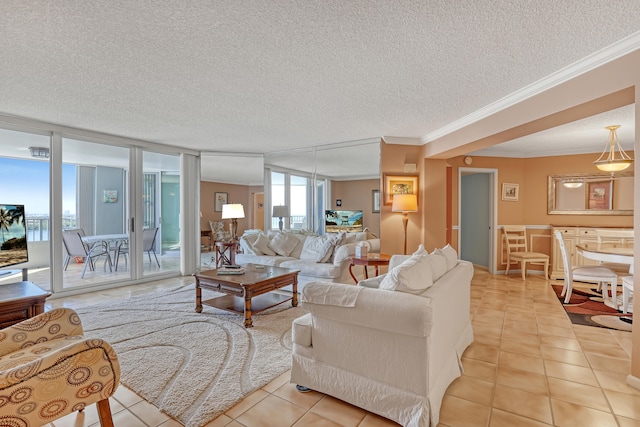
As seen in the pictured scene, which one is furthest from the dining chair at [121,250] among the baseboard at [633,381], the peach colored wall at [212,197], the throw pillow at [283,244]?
the baseboard at [633,381]

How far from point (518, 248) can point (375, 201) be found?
10.4 ft

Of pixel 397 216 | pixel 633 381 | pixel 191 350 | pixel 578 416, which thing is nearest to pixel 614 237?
pixel 397 216

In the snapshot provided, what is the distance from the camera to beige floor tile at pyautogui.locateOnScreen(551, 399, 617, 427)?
5.82ft

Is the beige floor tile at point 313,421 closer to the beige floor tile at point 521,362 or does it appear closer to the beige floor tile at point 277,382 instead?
the beige floor tile at point 277,382

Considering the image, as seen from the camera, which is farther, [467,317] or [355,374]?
[467,317]

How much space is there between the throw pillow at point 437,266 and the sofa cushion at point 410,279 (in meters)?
0.12

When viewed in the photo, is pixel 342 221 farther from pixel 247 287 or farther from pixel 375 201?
pixel 247 287

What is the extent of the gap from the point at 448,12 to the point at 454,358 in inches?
89.8

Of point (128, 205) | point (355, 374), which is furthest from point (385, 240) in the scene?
point (128, 205)

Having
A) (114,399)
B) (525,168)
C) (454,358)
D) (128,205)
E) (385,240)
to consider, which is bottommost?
(114,399)

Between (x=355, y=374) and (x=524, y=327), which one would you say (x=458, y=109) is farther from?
(x=355, y=374)

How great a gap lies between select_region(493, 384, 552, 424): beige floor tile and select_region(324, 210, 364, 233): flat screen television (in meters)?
3.38

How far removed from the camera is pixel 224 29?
6.59ft

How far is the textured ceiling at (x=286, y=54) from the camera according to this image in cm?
183
